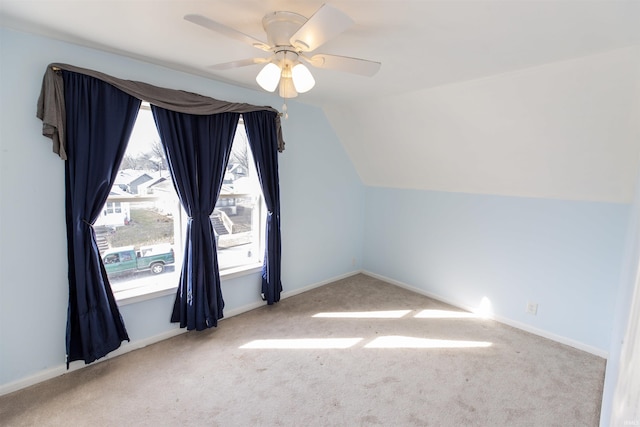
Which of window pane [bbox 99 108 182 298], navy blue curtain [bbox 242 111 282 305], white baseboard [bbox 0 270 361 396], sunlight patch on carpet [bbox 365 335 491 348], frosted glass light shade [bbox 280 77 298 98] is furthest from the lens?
navy blue curtain [bbox 242 111 282 305]

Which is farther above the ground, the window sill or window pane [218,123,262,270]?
window pane [218,123,262,270]

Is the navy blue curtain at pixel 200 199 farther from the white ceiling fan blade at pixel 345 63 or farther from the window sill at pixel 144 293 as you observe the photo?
the white ceiling fan blade at pixel 345 63

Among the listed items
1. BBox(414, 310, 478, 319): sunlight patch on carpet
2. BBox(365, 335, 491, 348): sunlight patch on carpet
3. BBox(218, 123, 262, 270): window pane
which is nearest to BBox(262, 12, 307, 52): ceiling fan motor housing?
BBox(218, 123, 262, 270): window pane

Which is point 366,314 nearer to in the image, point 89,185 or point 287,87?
point 287,87

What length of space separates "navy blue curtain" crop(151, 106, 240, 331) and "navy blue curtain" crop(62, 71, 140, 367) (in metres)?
0.45

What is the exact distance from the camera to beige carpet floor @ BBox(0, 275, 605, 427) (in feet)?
6.32

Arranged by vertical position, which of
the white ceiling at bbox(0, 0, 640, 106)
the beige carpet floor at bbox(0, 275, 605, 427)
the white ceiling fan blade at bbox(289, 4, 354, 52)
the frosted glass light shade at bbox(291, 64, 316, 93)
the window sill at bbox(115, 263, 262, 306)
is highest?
the white ceiling at bbox(0, 0, 640, 106)

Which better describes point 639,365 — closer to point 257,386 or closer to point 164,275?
point 257,386

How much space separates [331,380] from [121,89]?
2.67 meters

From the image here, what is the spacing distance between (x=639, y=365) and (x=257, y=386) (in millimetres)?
2130

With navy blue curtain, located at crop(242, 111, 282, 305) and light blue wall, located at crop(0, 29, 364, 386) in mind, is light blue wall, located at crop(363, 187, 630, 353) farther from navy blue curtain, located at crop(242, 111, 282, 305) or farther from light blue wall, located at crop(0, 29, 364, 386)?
light blue wall, located at crop(0, 29, 364, 386)

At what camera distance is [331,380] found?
2.27 metres

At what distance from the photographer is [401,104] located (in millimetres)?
3072

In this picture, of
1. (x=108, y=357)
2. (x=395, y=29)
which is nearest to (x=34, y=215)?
(x=108, y=357)
